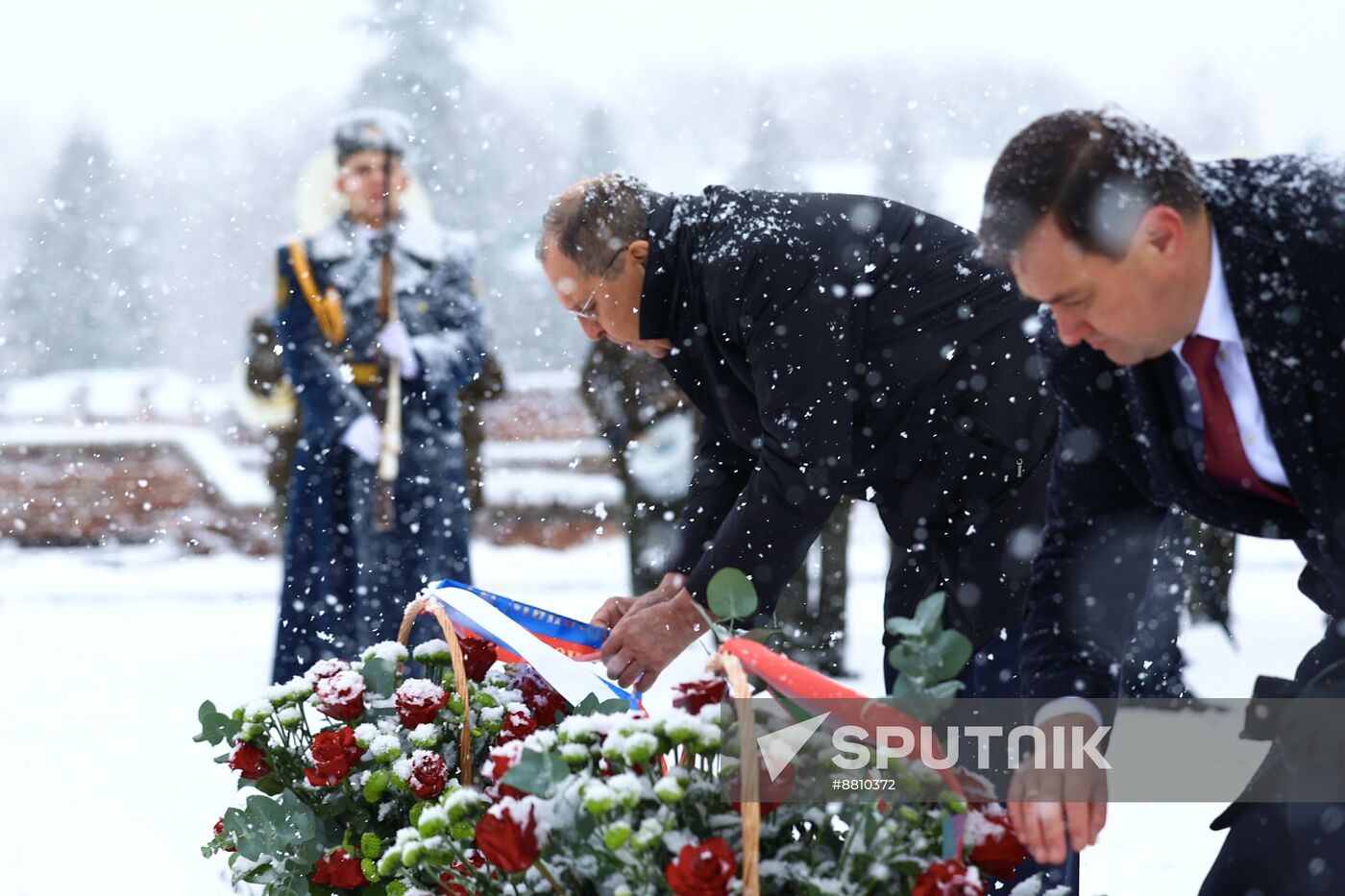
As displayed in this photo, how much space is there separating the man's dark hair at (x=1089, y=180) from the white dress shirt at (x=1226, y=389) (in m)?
0.11

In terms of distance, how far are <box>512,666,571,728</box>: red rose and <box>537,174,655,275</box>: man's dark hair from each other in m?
0.75

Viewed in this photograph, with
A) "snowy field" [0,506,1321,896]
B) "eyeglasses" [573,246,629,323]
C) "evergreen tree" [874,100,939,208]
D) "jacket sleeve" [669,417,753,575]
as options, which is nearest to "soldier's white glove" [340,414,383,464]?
"snowy field" [0,506,1321,896]

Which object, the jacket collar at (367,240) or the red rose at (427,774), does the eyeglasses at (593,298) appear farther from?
the jacket collar at (367,240)

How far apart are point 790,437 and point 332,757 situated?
3.06 ft

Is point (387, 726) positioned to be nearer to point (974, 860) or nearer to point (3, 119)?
point (974, 860)

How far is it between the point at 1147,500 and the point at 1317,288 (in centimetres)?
47

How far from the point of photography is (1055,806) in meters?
1.52

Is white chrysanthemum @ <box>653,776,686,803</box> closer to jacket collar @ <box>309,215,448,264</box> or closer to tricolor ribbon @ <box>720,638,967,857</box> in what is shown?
tricolor ribbon @ <box>720,638,967,857</box>

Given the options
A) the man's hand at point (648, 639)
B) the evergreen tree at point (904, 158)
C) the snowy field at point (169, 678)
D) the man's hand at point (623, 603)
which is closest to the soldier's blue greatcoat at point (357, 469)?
the snowy field at point (169, 678)

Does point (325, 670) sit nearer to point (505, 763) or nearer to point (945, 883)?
point (505, 763)

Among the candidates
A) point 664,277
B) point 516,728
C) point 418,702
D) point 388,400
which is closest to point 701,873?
point 516,728

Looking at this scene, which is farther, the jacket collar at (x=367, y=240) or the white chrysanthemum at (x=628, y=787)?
the jacket collar at (x=367, y=240)

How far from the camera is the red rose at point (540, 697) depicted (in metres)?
2.02

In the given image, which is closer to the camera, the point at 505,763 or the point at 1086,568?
the point at 505,763
